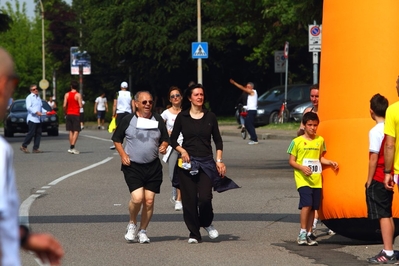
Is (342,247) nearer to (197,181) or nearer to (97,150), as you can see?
(197,181)

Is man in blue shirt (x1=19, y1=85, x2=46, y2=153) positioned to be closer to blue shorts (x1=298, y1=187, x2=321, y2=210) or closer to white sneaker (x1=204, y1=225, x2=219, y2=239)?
white sneaker (x1=204, y1=225, x2=219, y2=239)

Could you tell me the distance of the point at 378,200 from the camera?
8898mm

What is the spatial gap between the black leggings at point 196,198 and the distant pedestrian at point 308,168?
36.2 inches

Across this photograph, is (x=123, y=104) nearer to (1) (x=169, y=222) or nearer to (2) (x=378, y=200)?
(1) (x=169, y=222)

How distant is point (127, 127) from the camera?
10.4 meters

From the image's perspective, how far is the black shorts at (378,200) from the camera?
349 inches

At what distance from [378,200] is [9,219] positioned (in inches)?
238

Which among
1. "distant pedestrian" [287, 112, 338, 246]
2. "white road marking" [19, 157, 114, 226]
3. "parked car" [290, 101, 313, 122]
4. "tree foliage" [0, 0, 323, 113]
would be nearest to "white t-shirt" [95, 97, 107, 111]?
"tree foliage" [0, 0, 323, 113]

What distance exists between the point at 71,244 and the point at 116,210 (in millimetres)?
3170

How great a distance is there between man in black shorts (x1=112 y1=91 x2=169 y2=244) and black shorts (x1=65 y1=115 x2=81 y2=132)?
15392mm

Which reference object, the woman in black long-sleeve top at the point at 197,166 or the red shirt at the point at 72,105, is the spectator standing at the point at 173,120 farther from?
the red shirt at the point at 72,105

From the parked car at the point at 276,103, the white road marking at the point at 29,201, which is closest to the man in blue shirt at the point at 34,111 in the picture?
the white road marking at the point at 29,201

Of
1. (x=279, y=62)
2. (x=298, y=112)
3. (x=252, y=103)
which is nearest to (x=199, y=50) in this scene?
(x=279, y=62)

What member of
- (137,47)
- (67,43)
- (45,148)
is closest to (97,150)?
(45,148)
